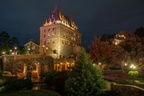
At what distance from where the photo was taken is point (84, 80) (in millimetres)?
12578

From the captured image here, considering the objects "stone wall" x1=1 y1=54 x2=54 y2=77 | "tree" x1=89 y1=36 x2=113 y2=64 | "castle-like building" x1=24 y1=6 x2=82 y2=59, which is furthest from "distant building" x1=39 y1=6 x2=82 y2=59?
"tree" x1=89 y1=36 x2=113 y2=64

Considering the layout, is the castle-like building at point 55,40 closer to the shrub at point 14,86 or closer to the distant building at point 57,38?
the distant building at point 57,38

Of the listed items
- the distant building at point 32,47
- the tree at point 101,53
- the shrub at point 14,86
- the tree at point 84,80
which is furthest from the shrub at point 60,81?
the distant building at point 32,47

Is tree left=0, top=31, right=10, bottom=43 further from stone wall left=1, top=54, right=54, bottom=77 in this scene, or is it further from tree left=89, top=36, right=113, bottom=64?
tree left=89, top=36, right=113, bottom=64

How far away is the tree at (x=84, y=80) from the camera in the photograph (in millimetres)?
12471

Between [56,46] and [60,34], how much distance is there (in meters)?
4.97

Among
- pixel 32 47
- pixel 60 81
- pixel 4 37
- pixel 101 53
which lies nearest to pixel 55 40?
pixel 32 47

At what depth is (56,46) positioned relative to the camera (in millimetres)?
57781

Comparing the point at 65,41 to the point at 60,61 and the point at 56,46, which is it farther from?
the point at 60,61

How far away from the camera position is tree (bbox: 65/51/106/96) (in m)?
12.5

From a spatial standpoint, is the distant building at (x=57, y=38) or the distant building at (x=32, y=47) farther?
the distant building at (x=32, y=47)

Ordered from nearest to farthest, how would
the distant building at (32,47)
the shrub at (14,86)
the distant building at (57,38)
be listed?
1. the shrub at (14,86)
2. the distant building at (57,38)
3. the distant building at (32,47)

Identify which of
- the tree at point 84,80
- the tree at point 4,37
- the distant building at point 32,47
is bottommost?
the tree at point 84,80

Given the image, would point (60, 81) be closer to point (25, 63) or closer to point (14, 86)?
point (14, 86)
